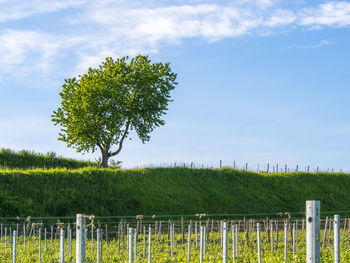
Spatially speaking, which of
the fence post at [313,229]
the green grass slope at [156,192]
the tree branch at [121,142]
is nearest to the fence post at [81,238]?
the fence post at [313,229]

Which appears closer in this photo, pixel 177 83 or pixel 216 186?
pixel 216 186

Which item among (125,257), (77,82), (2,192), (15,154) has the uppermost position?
(77,82)

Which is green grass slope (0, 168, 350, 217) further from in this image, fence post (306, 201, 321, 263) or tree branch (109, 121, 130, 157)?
fence post (306, 201, 321, 263)

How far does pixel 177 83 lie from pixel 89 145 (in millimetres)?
10503

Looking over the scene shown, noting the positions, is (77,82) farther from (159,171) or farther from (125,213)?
(125,213)

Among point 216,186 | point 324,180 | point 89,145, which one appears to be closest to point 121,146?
point 89,145

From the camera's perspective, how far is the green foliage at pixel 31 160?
40219 mm

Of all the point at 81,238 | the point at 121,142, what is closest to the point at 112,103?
the point at 121,142

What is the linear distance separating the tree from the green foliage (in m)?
2.22

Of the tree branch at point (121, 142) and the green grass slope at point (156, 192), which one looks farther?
the tree branch at point (121, 142)

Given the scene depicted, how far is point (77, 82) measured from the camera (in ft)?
142

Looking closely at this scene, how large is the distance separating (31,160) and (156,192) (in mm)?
15381

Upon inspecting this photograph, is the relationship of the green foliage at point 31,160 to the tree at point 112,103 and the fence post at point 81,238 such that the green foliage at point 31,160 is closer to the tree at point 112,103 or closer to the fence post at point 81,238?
the tree at point 112,103

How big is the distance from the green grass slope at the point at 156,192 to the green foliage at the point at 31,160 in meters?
9.99
